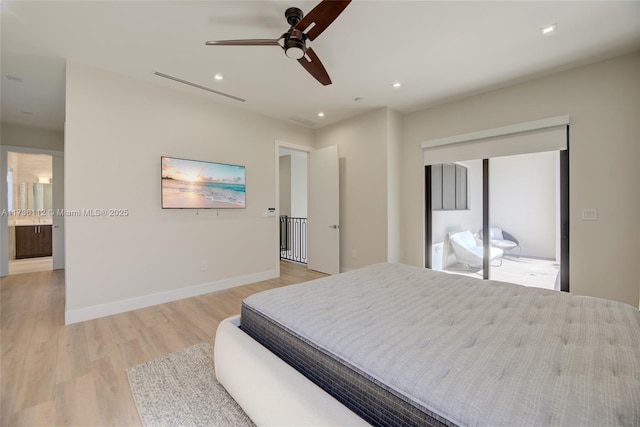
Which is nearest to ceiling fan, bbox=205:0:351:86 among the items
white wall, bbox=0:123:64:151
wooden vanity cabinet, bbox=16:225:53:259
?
white wall, bbox=0:123:64:151

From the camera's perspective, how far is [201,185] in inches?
142

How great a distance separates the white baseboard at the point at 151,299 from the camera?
275 cm

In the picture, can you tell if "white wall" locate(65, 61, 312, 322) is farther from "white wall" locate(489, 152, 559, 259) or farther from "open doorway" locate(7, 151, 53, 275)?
"open doorway" locate(7, 151, 53, 275)

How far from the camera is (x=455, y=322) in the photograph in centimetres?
136

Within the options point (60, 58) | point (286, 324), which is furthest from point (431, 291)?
point (60, 58)

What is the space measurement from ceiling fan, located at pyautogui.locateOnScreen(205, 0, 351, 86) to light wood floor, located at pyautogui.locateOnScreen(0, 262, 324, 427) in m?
2.51

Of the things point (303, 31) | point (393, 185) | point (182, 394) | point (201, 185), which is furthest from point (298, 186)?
point (182, 394)

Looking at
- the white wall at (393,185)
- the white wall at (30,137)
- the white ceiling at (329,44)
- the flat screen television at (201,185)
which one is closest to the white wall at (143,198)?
the flat screen television at (201,185)

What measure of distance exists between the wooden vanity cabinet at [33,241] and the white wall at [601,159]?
30.7 feet

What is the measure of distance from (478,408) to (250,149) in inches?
161

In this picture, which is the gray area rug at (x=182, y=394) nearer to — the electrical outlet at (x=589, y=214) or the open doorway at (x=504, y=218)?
the open doorway at (x=504, y=218)

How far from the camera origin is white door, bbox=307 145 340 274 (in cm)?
459

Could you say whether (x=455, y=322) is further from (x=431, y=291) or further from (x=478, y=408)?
(x=478, y=408)

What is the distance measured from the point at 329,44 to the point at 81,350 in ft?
11.4
